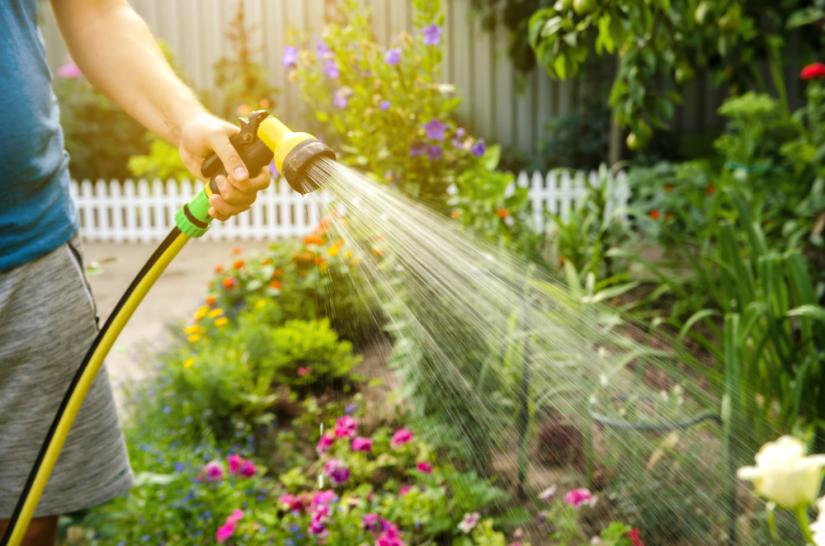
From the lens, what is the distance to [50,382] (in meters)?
1.37

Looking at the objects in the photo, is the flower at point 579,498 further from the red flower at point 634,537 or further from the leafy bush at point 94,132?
the leafy bush at point 94,132

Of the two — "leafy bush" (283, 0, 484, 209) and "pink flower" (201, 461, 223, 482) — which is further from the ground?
"leafy bush" (283, 0, 484, 209)

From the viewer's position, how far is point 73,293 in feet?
4.54

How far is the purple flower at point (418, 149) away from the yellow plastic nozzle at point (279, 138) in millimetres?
2260

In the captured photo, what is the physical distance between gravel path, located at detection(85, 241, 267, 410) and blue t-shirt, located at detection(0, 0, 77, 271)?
4.27 feet

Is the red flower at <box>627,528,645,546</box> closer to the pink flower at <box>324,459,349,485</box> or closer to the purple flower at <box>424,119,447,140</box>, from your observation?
the pink flower at <box>324,459,349,485</box>

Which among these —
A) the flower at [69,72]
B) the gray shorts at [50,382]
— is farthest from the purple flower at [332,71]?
the flower at [69,72]

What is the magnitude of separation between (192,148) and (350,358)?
205cm

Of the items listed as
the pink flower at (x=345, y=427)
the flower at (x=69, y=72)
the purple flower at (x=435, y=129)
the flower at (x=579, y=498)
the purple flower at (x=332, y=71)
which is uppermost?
the flower at (x=69, y=72)

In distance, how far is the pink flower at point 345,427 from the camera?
92.1 inches

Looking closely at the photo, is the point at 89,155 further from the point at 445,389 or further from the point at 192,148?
the point at 192,148

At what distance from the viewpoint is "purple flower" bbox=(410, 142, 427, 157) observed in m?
3.36

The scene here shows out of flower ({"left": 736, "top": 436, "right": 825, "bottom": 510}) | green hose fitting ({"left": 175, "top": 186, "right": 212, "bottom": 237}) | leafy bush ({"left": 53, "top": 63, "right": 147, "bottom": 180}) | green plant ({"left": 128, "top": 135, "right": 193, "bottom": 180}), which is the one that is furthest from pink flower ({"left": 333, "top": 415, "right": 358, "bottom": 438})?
leafy bush ({"left": 53, "top": 63, "right": 147, "bottom": 180})

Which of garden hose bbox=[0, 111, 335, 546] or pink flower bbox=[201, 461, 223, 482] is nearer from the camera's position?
garden hose bbox=[0, 111, 335, 546]
